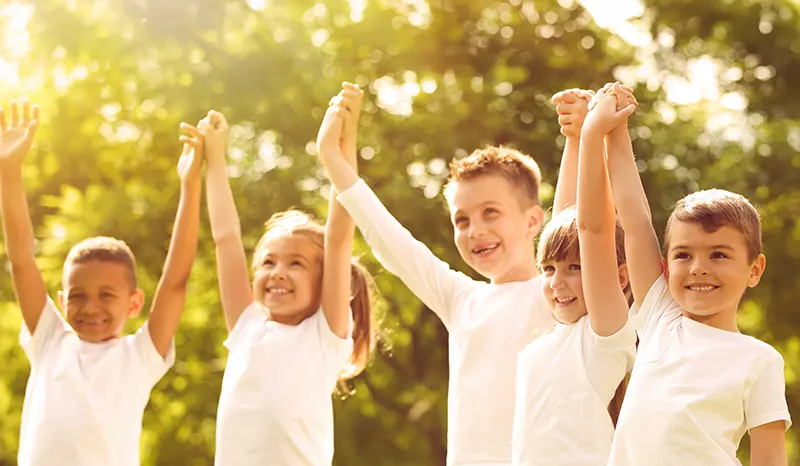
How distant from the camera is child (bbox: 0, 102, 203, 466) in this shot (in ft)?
16.0

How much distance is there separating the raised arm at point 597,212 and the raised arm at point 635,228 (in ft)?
0.13

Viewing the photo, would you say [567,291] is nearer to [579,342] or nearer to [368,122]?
[579,342]

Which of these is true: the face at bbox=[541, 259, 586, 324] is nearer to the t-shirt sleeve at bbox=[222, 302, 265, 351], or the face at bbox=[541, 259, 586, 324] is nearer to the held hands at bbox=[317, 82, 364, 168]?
the held hands at bbox=[317, 82, 364, 168]

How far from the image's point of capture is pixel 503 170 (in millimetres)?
4480

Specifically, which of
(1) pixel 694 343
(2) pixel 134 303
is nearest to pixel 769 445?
(1) pixel 694 343

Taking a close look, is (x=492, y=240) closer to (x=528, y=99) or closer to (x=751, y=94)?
(x=528, y=99)

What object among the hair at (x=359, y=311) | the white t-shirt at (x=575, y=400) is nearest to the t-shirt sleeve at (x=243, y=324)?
the hair at (x=359, y=311)

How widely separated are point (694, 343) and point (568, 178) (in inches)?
49.1

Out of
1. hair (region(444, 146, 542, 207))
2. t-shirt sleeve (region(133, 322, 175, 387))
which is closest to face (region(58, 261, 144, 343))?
t-shirt sleeve (region(133, 322, 175, 387))

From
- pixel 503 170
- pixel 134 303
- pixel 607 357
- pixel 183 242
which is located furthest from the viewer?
pixel 134 303

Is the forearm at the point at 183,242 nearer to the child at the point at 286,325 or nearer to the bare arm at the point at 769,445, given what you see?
the child at the point at 286,325

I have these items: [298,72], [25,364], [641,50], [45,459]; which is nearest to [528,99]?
[641,50]

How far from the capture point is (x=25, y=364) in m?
8.98

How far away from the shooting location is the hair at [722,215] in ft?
10.6
